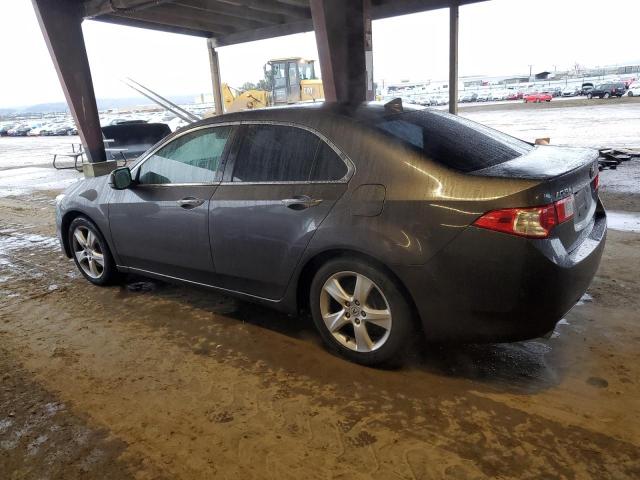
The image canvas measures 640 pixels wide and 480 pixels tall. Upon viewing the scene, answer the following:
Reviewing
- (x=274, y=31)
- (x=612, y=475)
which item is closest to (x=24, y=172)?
(x=274, y=31)

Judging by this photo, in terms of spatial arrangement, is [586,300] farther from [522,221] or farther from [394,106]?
[394,106]

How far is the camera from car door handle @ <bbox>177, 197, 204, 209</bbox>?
143 inches

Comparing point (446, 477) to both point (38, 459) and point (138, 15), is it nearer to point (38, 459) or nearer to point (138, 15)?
point (38, 459)

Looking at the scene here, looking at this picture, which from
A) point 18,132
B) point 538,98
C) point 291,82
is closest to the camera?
point 291,82

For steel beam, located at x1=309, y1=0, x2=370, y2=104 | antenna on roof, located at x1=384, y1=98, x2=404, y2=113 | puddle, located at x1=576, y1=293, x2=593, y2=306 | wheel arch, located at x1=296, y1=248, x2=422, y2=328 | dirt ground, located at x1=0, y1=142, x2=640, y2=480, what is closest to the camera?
dirt ground, located at x1=0, y1=142, x2=640, y2=480

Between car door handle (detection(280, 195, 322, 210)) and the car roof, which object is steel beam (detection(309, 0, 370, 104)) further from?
car door handle (detection(280, 195, 322, 210))

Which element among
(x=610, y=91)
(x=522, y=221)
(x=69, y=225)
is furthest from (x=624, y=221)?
(x=610, y=91)

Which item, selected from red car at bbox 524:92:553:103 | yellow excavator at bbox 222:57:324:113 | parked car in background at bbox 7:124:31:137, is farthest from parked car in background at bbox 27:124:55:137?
red car at bbox 524:92:553:103

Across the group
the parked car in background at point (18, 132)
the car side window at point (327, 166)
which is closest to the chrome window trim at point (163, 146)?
the car side window at point (327, 166)

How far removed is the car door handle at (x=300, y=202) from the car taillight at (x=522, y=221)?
1.00m

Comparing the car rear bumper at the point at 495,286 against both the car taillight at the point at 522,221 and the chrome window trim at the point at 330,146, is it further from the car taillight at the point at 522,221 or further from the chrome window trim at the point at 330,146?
the chrome window trim at the point at 330,146

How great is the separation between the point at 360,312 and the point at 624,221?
4.66 meters

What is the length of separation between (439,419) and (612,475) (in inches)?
30.6

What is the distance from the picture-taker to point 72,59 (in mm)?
9445
